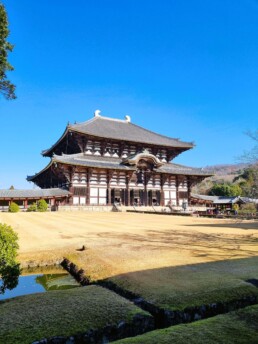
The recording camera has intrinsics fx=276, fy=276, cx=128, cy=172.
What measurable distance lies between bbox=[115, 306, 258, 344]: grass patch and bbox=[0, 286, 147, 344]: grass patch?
0.97 metres

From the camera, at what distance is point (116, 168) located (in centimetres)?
3966

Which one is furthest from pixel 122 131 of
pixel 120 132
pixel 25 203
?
pixel 25 203

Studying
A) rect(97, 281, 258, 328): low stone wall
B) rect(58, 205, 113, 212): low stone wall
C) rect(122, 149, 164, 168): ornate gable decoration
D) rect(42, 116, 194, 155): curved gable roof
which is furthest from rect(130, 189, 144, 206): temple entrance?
rect(97, 281, 258, 328): low stone wall

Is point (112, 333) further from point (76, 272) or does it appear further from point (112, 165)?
point (112, 165)

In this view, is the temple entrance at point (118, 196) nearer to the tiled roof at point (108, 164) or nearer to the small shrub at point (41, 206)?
the tiled roof at point (108, 164)

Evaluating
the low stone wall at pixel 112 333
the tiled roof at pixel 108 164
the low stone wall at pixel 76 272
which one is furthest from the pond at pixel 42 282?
the tiled roof at pixel 108 164

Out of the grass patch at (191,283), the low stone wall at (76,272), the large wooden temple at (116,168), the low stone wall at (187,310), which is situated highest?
the large wooden temple at (116,168)

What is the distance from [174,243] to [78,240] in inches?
177

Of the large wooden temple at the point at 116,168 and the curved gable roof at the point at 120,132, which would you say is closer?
the large wooden temple at the point at 116,168

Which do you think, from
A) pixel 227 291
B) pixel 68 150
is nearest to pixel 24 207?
pixel 68 150

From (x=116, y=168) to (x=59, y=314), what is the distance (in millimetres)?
35036

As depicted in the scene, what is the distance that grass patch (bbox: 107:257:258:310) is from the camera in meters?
5.40

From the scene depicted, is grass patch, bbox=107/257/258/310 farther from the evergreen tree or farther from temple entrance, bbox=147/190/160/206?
temple entrance, bbox=147/190/160/206

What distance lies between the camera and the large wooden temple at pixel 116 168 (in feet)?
127
